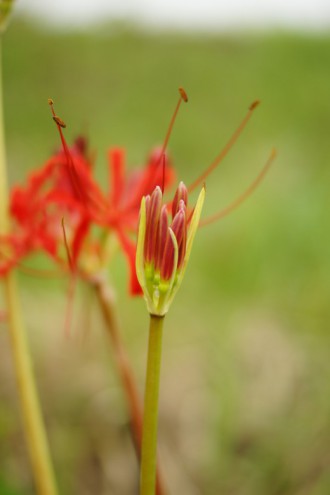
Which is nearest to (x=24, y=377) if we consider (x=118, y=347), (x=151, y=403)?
(x=118, y=347)

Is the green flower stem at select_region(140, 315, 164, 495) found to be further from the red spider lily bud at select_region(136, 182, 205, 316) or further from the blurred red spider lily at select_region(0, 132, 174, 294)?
the blurred red spider lily at select_region(0, 132, 174, 294)

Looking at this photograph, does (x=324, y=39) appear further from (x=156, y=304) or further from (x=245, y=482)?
(x=156, y=304)

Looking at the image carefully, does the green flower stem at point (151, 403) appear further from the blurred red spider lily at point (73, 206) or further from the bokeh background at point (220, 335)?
the bokeh background at point (220, 335)

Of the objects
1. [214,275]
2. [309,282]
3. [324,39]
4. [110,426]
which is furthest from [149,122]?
[110,426]

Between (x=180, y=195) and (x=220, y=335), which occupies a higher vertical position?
(x=180, y=195)

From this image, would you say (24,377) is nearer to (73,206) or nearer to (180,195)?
(73,206)

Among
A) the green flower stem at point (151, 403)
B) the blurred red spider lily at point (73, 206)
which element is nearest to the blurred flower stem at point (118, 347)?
the blurred red spider lily at point (73, 206)
